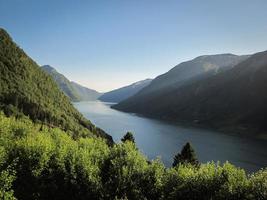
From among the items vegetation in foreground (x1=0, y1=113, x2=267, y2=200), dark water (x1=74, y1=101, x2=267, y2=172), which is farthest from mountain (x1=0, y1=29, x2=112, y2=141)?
vegetation in foreground (x1=0, y1=113, x2=267, y2=200)

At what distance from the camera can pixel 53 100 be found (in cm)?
15938

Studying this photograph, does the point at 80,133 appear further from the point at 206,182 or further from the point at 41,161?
the point at 206,182

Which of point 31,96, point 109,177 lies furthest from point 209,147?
point 109,177

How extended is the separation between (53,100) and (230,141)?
99.5 meters

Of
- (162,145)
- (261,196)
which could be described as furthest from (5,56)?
(261,196)

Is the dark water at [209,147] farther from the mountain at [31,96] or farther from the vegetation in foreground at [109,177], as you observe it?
the vegetation in foreground at [109,177]

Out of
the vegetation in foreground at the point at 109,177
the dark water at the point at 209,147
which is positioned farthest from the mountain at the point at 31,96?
the vegetation in foreground at the point at 109,177

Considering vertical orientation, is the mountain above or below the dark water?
above

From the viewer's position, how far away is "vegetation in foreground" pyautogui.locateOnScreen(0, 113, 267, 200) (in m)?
31.1

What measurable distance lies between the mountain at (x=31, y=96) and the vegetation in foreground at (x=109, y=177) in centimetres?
7392

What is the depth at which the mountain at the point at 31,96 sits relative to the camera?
118125 mm

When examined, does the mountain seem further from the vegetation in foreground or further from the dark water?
the vegetation in foreground

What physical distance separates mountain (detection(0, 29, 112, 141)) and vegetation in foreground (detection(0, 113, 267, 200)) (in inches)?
2910

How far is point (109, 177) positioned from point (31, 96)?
378ft
